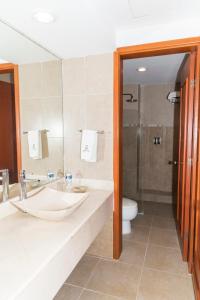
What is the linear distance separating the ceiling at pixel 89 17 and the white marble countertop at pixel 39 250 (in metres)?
1.43

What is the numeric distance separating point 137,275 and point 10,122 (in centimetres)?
181

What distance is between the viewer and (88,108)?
7.34 ft

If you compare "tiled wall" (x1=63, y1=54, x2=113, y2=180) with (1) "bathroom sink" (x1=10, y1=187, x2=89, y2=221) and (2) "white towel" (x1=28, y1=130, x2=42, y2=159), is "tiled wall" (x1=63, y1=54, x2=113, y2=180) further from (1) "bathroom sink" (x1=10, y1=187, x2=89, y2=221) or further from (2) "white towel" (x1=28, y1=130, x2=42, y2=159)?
(1) "bathroom sink" (x1=10, y1=187, x2=89, y2=221)

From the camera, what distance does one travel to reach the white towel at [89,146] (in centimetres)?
217

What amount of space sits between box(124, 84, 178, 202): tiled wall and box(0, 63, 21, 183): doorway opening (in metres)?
2.53

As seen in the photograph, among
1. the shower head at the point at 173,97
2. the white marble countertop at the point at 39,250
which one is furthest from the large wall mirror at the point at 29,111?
the shower head at the point at 173,97

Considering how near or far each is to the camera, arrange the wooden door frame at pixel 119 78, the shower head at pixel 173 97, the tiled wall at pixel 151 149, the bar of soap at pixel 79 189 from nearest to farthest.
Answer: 1. the wooden door frame at pixel 119 78
2. the bar of soap at pixel 79 189
3. the shower head at pixel 173 97
4. the tiled wall at pixel 151 149

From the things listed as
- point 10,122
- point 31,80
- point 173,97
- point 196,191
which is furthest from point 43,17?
point 173,97

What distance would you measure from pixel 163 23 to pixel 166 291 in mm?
2292

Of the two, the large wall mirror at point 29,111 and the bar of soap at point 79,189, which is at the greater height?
the large wall mirror at point 29,111

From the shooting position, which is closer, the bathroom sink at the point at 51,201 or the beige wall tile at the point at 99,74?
the bathroom sink at the point at 51,201

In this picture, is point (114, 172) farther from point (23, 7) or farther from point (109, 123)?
point (23, 7)

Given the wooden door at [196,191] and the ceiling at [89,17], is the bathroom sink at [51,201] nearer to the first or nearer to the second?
the wooden door at [196,191]

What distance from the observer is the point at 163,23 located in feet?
5.88
